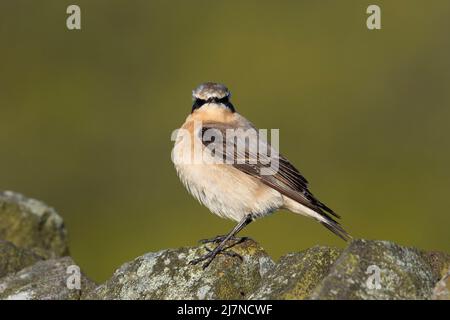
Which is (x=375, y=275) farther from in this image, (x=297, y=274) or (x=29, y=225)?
(x=29, y=225)

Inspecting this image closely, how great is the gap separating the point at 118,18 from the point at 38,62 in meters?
2.87

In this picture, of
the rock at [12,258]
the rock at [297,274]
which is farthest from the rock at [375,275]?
the rock at [12,258]

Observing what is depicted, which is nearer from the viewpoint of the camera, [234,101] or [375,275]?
[375,275]

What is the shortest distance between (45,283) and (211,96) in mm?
3313

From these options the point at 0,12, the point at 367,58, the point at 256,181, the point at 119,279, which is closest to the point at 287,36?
the point at 367,58

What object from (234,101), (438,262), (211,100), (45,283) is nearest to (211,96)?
(211,100)

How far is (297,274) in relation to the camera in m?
8.27

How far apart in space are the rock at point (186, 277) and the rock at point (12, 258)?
70.2 inches

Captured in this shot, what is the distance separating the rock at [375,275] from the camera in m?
7.68

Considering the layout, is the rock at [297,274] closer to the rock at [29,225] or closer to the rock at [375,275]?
the rock at [375,275]

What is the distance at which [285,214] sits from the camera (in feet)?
67.2

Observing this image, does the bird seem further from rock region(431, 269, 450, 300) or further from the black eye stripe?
rock region(431, 269, 450, 300)

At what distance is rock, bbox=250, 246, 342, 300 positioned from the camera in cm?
805
